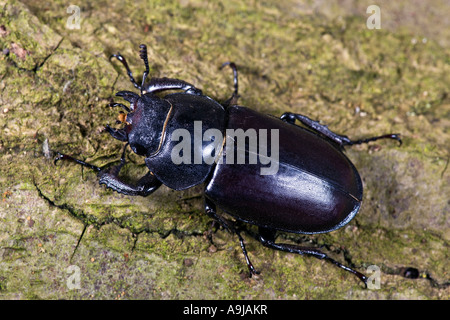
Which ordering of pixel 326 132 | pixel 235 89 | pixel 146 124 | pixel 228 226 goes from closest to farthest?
Answer: pixel 146 124 < pixel 228 226 < pixel 326 132 < pixel 235 89

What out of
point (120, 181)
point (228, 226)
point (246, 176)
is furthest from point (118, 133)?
point (228, 226)

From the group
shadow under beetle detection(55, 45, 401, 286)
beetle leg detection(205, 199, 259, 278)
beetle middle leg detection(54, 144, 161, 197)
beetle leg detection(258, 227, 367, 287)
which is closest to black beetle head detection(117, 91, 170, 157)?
shadow under beetle detection(55, 45, 401, 286)

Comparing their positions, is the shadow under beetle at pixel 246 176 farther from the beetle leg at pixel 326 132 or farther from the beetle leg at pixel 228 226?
the beetle leg at pixel 326 132

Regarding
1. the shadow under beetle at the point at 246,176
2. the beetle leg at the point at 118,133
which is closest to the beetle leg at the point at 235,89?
the shadow under beetle at the point at 246,176

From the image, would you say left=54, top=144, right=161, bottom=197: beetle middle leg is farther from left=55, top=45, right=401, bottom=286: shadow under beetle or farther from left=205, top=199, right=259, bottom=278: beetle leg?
left=205, top=199, right=259, bottom=278: beetle leg

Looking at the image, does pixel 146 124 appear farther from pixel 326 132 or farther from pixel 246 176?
pixel 326 132

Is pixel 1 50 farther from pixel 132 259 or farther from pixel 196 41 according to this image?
pixel 132 259

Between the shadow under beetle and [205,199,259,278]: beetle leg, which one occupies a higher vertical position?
the shadow under beetle

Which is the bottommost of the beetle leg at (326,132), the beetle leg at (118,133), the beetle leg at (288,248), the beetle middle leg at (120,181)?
the beetle leg at (288,248)
